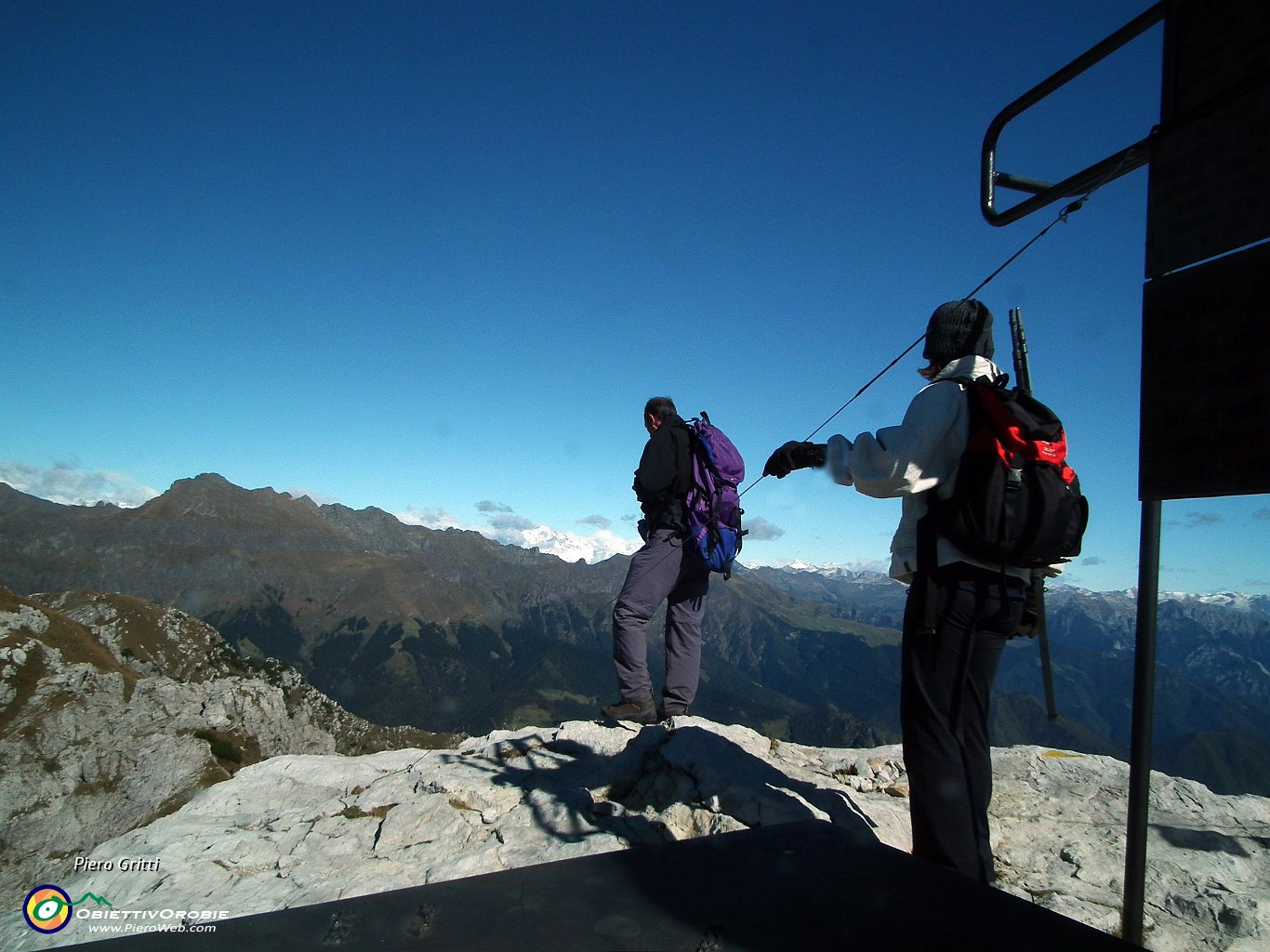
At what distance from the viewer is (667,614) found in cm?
847

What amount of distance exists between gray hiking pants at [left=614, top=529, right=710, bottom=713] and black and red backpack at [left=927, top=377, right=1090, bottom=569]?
4213 millimetres

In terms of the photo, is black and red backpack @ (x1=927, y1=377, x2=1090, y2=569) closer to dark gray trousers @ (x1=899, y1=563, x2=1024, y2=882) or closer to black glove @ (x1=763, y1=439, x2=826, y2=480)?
dark gray trousers @ (x1=899, y1=563, x2=1024, y2=882)

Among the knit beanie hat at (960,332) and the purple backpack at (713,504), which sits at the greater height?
the knit beanie hat at (960,332)

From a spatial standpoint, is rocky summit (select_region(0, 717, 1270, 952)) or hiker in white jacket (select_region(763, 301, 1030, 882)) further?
rocky summit (select_region(0, 717, 1270, 952))

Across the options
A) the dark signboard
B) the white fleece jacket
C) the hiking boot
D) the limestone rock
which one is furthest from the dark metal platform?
the limestone rock

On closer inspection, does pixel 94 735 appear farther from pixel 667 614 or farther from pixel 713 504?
pixel 713 504

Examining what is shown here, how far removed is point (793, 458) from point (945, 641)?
1.54m

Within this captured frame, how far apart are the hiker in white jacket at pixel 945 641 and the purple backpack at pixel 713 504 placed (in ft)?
12.8

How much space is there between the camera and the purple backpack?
8008 millimetres

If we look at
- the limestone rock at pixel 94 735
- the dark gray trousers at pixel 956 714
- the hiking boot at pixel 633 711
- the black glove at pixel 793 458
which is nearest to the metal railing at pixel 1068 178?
the black glove at pixel 793 458

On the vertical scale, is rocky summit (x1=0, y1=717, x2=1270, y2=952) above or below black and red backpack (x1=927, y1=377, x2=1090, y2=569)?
below

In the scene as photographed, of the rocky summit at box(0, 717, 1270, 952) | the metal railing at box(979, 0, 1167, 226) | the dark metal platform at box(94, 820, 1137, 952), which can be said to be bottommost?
the rocky summit at box(0, 717, 1270, 952)

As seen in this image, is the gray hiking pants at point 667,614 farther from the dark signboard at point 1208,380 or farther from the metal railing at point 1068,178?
the dark signboard at point 1208,380

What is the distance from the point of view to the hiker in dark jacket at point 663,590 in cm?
792
